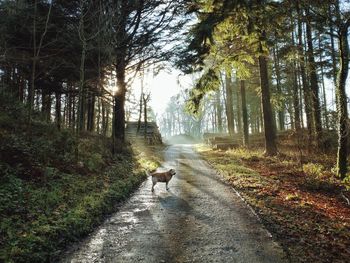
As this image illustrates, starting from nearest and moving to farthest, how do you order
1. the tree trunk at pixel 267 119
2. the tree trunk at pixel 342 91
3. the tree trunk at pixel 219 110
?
the tree trunk at pixel 342 91 → the tree trunk at pixel 267 119 → the tree trunk at pixel 219 110

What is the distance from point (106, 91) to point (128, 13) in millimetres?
4558

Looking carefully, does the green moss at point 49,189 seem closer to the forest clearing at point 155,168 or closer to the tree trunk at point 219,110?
the forest clearing at point 155,168

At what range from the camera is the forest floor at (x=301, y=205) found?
6.07 meters

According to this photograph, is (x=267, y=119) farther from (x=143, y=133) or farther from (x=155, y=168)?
(x=143, y=133)

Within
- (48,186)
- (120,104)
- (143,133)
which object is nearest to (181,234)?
(48,186)

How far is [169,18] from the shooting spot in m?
15.9

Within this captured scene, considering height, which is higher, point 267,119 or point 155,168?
point 267,119

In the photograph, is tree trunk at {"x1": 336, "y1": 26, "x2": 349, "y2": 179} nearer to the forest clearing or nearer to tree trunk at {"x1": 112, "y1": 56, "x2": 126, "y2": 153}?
the forest clearing

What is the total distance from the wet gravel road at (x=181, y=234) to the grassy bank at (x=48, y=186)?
0.46 metres

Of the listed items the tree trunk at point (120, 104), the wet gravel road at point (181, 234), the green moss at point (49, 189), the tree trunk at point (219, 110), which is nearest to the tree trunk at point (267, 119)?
the tree trunk at point (120, 104)

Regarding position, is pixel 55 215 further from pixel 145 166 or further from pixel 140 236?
pixel 145 166

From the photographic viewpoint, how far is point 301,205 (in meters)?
8.88

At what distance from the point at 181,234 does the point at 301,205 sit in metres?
4.11

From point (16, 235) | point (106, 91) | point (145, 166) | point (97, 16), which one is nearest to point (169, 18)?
point (97, 16)
